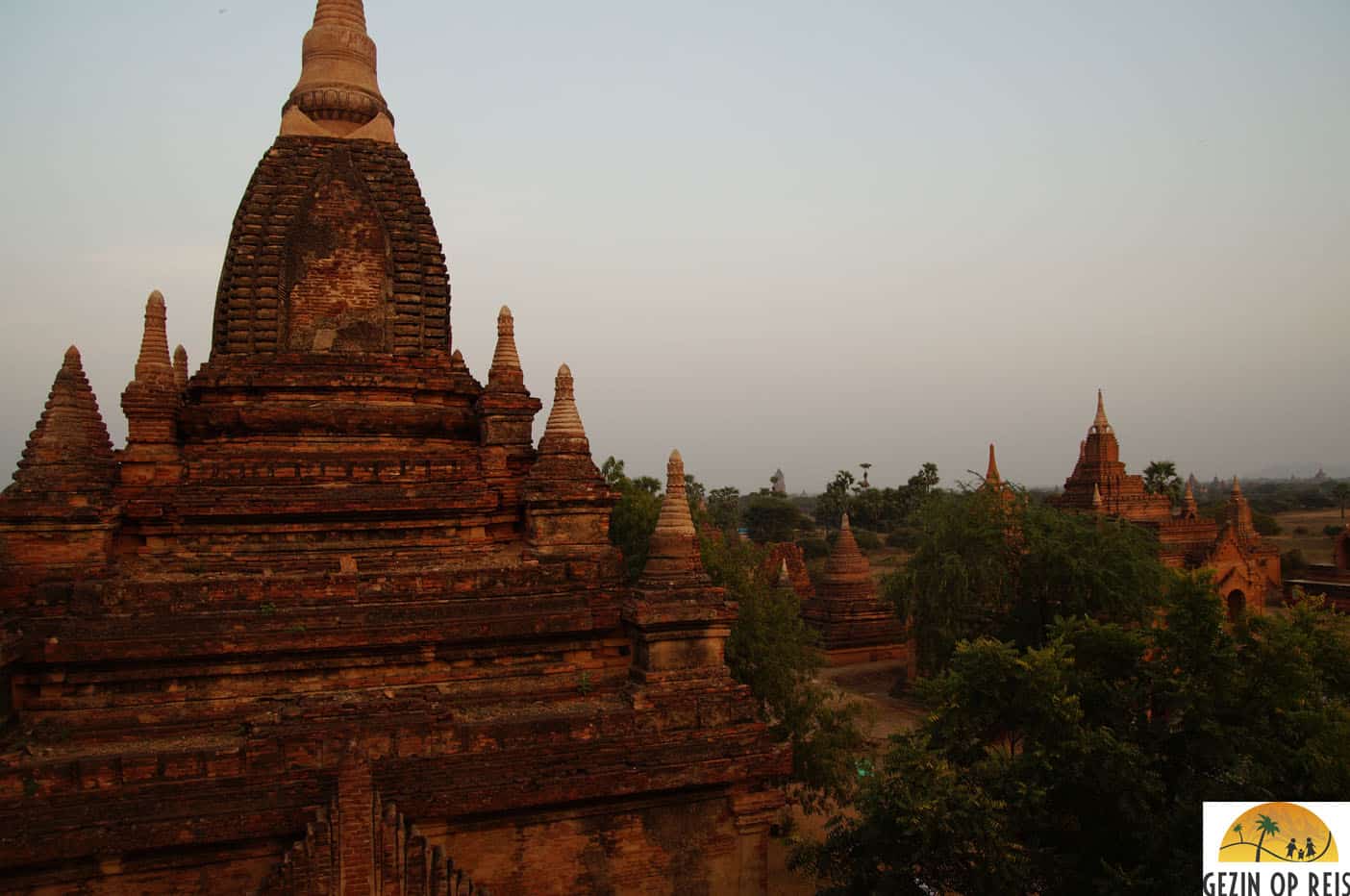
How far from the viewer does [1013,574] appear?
27000 mm

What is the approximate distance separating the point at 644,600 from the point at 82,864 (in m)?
6.28

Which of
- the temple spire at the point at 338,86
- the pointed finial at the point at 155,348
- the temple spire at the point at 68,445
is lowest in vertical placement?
the temple spire at the point at 68,445

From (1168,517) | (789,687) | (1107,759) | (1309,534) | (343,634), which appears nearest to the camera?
(1107,759)

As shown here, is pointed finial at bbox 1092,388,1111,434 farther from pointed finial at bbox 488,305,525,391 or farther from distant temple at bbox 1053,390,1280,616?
pointed finial at bbox 488,305,525,391

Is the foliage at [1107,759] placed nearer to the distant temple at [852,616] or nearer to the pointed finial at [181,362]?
the pointed finial at [181,362]

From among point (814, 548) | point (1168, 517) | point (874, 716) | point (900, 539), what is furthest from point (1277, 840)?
point (900, 539)

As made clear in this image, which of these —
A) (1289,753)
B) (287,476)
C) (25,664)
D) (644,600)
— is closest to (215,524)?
(287,476)

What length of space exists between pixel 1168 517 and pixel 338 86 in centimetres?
4097

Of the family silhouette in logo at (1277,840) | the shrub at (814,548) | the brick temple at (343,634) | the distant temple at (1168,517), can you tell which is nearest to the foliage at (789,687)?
the brick temple at (343,634)

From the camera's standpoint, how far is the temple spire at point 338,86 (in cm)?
1619

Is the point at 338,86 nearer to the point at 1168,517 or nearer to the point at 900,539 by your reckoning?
the point at 1168,517

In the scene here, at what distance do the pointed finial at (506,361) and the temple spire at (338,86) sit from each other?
12.9 feet

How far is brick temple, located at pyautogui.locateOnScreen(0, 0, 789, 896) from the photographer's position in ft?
33.0

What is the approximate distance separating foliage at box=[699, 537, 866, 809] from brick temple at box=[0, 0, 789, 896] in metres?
6.43
